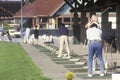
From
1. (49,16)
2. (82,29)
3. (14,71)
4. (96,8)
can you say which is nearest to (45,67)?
(14,71)

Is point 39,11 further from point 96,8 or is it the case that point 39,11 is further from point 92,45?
point 92,45

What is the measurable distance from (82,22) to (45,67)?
20.2 metres

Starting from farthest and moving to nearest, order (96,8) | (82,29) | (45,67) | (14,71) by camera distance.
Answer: (82,29) < (96,8) < (45,67) < (14,71)

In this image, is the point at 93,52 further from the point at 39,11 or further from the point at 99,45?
the point at 39,11

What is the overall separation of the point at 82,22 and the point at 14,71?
71.9 ft

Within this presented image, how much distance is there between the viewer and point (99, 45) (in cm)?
1576

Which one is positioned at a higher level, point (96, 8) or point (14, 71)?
point (96, 8)

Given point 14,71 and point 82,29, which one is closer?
point 14,71

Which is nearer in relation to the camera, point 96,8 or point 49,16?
point 96,8

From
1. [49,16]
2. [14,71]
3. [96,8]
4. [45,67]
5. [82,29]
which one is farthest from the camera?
[49,16]

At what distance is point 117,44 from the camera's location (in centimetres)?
2770

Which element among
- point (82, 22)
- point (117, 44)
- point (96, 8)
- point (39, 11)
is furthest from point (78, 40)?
point (39, 11)

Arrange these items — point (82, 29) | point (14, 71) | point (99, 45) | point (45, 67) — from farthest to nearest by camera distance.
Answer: point (82, 29) → point (45, 67) → point (14, 71) → point (99, 45)

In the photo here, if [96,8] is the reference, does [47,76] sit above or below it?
below
